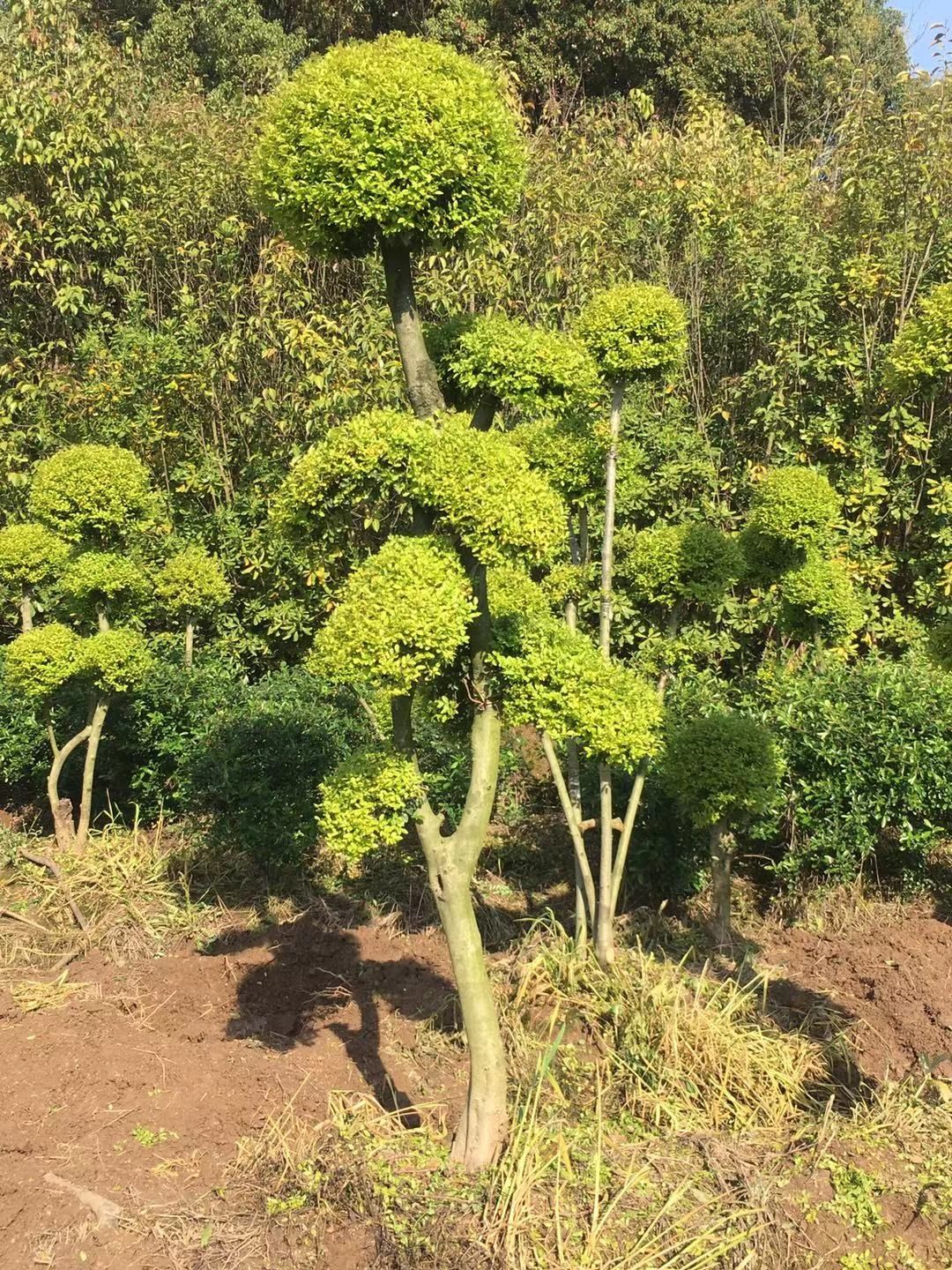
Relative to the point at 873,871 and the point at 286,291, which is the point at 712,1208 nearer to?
the point at 873,871

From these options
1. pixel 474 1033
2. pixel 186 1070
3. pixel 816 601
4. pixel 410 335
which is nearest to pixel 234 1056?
pixel 186 1070

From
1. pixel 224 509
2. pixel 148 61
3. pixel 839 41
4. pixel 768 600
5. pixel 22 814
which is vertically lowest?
pixel 22 814

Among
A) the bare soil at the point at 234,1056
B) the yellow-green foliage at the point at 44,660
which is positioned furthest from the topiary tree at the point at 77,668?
the bare soil at the point at 234,1056

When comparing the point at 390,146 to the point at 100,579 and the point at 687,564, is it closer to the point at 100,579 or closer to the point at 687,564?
the point at 687,564

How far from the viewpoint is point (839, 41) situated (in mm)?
14852

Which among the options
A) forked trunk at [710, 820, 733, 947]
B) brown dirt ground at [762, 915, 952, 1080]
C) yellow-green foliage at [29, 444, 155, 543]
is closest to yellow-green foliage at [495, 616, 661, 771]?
forked trunk at [710, 820, 733, 947]

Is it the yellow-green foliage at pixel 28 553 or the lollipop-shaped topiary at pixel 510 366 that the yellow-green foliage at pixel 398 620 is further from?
the yellow-green foliage at pixel 28 553

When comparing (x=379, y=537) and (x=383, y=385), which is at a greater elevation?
(x=383, y=385)

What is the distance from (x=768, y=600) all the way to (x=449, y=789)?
9.54ft

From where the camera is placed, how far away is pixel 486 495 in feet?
9.14

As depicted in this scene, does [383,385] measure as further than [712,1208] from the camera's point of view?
Yes

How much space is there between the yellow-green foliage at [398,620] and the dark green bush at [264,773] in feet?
8.71

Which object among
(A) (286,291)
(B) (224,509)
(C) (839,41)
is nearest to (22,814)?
(B) (224,509)

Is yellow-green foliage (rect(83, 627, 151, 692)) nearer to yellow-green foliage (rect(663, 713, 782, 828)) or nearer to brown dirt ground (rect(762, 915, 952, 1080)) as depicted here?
yellow-green foliage (rect(663, 713, 782, 828))
